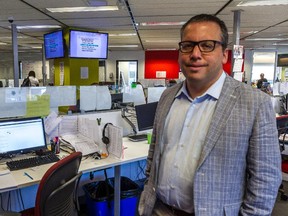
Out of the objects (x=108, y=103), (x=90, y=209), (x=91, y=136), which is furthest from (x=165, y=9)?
(x=90, y=209)

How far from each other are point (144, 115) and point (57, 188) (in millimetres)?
1538

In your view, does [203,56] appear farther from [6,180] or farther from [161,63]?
[161,63]

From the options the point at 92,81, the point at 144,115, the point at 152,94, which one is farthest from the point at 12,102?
the point at 92,81

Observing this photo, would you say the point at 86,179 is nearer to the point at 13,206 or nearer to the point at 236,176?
the point at 13,206

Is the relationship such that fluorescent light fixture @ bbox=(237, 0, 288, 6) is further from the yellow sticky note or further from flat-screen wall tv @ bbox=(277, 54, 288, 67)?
flat-screen wall tv @ bbox=(277, 54, 288, 67)

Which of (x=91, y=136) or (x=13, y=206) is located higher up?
(x=91, y=136)

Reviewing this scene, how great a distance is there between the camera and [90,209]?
264 centimetres

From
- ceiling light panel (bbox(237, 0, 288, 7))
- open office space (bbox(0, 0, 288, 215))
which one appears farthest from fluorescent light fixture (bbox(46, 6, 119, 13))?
ceiling light panel (bbox(237, 0, 288, 7))

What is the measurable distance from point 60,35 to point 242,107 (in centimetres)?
540

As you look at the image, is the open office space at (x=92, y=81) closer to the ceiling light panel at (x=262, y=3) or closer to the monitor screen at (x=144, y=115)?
the ceiling light panel at (x=262, y=3)

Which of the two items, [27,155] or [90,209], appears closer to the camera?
[27,155]

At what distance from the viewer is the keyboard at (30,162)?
205 cm

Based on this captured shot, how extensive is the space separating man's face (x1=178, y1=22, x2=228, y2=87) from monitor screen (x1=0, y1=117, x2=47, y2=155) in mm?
1745

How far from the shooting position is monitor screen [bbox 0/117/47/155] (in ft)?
7.13
